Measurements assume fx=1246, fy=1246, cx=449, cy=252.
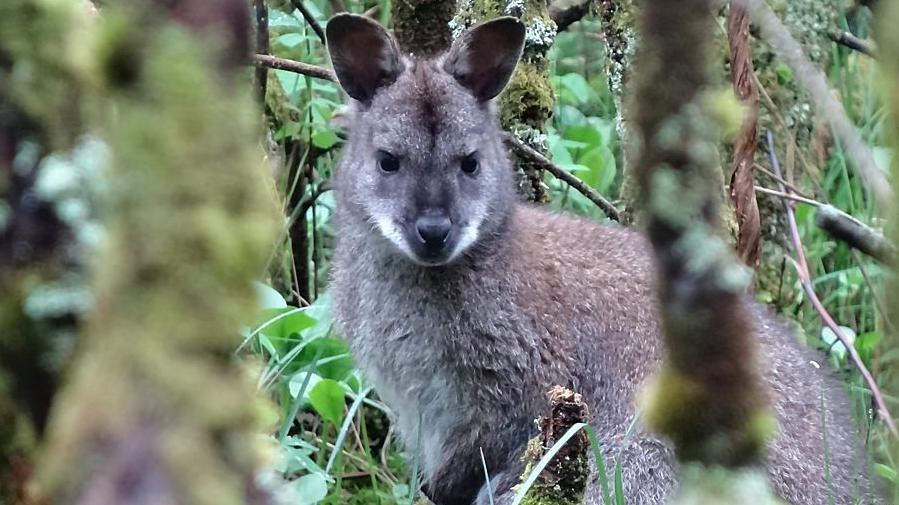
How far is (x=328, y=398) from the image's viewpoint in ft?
14.0

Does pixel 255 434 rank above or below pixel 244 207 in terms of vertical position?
below

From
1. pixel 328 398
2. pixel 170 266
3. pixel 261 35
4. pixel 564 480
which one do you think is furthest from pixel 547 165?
pixel 170 266

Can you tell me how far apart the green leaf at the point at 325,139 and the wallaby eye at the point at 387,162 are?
1.21m

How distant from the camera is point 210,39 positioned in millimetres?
1036

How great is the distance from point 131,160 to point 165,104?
56 mm

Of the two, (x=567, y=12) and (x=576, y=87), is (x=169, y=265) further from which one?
(x=576, y=87)

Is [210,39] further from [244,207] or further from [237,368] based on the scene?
[237,368]

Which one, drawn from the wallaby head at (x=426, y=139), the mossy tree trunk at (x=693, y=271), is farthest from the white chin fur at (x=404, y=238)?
the mossy tree trunk at (x=693, y=271)

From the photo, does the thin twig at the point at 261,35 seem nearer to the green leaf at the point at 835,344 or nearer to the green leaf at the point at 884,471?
the green leaf at the point at 835,344

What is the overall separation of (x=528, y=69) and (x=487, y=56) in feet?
2.48

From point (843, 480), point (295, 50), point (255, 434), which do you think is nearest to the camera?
point (255, 434)

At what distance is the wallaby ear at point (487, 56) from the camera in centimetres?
453

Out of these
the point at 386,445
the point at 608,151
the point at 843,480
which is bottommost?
the point at 386,445

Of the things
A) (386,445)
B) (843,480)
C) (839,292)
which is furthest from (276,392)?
(839,292)
